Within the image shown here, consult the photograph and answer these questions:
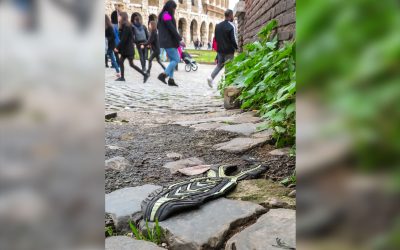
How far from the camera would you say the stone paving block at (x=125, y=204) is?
5.47ft

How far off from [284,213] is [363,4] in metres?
1.34

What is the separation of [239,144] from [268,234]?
166 cm

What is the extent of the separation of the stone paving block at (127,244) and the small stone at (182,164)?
3.46ft

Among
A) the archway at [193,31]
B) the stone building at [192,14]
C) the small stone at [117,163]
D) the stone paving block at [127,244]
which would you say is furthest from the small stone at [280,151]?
the archway at [193,31]

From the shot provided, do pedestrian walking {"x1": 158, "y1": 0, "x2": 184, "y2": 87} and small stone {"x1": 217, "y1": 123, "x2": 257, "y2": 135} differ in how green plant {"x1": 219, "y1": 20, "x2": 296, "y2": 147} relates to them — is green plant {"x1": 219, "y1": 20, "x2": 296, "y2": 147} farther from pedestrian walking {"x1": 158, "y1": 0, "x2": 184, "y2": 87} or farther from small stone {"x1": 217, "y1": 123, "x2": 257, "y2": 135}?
pedestrian walking {"x1": 158, "y1": 0, "x2": 184, "y2": 87}

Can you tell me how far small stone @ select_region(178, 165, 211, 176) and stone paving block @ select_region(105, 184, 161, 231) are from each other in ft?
1.03

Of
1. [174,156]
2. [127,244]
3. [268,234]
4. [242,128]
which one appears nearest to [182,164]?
[174,156]

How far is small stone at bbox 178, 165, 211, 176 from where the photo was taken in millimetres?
2379

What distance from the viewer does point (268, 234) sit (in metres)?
1.29

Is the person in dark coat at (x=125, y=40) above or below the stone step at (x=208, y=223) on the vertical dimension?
above

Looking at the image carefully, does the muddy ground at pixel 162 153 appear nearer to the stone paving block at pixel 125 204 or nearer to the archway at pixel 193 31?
the stone paving block at pixel 125 204

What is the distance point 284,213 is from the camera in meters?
1.47

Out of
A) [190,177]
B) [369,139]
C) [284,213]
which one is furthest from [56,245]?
[190,177]

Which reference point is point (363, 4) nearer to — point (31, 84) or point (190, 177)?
point (31, 84)
